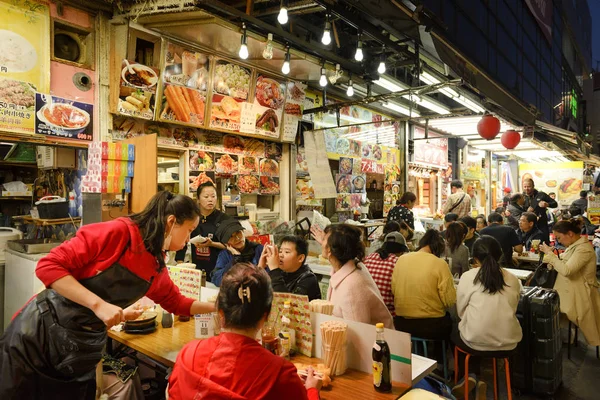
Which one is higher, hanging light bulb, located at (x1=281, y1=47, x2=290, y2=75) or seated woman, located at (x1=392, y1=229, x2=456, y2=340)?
hanging light bulb, located at (x1=281, y1=47, x2=290, y2=75)

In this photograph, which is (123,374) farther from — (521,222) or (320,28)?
(521,222)

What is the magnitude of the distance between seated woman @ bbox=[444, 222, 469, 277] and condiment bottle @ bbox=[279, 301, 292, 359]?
3440 mm

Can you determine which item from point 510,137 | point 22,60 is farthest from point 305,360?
point 510,137

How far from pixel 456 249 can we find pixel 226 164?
402 centimetres

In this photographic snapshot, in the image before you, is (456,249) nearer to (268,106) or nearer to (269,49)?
(269,49)

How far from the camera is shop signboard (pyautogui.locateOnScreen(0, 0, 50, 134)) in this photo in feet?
14.4

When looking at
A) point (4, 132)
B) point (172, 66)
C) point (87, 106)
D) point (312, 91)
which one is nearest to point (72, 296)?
point (4, 132)

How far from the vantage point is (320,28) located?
23.4ft

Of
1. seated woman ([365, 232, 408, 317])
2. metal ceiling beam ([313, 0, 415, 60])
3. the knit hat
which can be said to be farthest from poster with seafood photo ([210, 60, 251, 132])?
seated woman ([365, 232, 408, 317])

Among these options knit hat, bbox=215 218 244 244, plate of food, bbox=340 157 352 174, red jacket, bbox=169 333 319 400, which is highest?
plate of food, bbox=340 157 352 174

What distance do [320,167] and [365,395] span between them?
6.19 m

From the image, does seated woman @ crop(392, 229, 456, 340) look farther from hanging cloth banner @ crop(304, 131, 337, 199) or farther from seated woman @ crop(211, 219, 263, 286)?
hanging cloth banner @ crop(304, 131, 337, 199)

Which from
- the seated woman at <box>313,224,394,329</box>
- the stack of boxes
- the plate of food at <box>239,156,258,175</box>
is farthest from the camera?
the plate of food at <box>239,156,258,175</box>

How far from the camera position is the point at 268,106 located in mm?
7281
